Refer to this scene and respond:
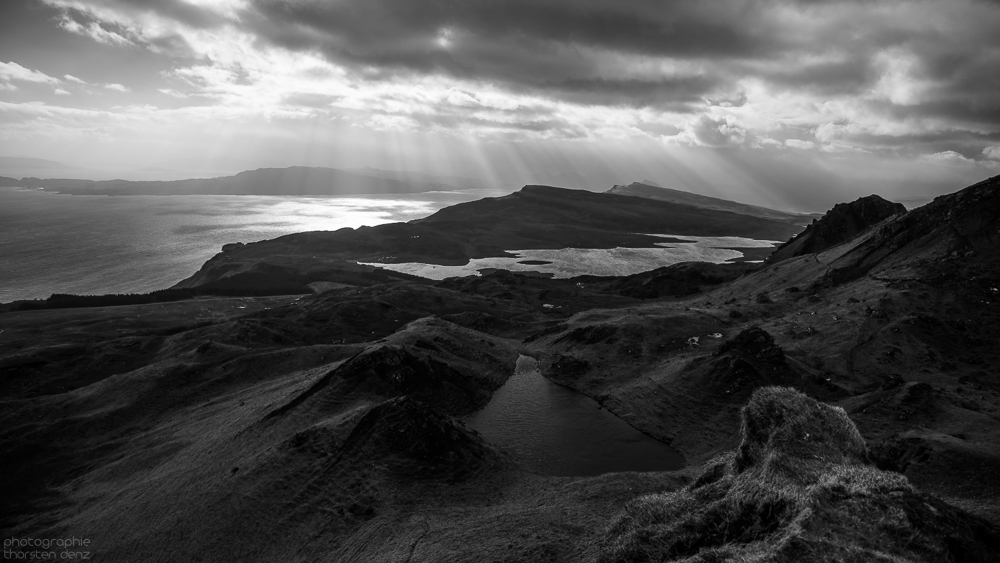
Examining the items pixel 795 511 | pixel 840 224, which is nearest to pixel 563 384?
pixel 795 511

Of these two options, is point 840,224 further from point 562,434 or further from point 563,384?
point 562,434

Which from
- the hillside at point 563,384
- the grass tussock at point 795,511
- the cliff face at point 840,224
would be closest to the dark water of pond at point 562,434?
the hillside at point 563,384

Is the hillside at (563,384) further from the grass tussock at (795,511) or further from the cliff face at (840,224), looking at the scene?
the cliff face at (840,224)

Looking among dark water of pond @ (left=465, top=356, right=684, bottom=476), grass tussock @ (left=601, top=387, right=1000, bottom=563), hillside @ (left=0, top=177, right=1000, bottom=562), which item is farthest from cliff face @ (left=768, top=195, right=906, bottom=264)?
grass tussock @ (left=601, top=387, right=1000, bottom=563)

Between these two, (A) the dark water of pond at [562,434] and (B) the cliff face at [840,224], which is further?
(B) the cliff face at [840,224]

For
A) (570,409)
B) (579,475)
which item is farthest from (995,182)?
A: (579,475)
